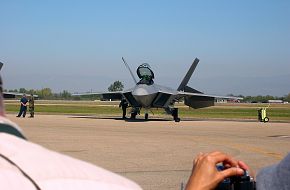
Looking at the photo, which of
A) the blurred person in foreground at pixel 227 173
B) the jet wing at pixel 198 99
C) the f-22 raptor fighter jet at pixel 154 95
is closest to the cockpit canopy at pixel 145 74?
the f-22 raptor fighter jet at pixel 154 95

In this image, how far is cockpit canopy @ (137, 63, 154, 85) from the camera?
29484 millimetres

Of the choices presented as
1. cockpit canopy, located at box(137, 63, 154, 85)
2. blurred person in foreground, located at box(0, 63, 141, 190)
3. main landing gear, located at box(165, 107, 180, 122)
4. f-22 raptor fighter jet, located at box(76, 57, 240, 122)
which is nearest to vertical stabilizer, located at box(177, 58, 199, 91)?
f-22 raptor fighter jet, located at box(76, 57, 240, 122)

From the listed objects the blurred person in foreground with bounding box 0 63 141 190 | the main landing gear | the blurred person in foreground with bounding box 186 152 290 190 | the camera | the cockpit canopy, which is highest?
the cockpit canopy

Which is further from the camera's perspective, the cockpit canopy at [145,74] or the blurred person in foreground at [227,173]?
the cockpit canopy at [145,74]

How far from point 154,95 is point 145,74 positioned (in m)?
1.50

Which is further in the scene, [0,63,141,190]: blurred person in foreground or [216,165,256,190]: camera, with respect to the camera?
[216,165,256,190]: camera

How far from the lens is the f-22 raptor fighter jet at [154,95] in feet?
96.3

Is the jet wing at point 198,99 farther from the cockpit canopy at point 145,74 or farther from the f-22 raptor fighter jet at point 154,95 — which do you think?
the cockpit canopy at point 145,74

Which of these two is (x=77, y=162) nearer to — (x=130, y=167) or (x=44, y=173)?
(x=44, y=173)

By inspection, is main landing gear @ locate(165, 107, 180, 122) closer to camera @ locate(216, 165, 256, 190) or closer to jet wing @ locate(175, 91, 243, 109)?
jet wing @ locate(175, 91, 243, 109)

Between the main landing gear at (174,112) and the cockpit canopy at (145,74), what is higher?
the cockpit canopy at (145,74)

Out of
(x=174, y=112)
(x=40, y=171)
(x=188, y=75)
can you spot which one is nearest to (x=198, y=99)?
(x=188, y=75)

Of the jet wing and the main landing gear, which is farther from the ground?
the jet wing

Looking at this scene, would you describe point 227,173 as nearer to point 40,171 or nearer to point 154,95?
point 40,171
